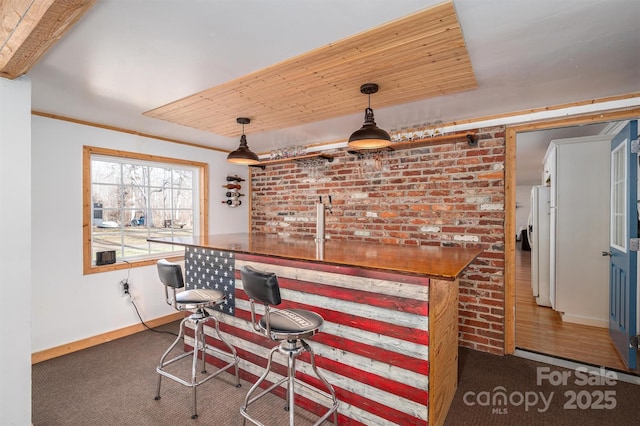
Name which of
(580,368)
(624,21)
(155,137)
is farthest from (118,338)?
A: (624,21)

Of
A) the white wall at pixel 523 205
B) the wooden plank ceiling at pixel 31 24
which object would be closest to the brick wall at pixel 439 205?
the wooden plank ceiling at pixel 31 24

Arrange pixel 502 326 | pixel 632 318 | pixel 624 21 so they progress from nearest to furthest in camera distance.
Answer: pixel 624 21, pixel 632 318, pixel 502 326

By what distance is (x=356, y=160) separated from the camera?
3.84 metres

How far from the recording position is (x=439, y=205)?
3.22m

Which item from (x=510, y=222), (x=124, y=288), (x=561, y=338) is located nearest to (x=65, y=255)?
(x=124, y=288)

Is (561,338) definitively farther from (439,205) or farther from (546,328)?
(439,205)

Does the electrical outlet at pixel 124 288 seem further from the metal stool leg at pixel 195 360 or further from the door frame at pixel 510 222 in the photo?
the door frame at pixel 510 222

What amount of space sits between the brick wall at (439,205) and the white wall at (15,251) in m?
2.95

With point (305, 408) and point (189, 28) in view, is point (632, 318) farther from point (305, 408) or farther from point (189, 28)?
point (189, 28)

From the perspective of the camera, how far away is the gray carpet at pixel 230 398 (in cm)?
206

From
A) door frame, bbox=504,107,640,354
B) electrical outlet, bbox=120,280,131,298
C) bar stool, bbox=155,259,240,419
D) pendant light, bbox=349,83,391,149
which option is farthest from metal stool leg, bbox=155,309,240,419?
door frame, bbox=504,107,640,354

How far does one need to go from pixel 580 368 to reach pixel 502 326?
0.65m

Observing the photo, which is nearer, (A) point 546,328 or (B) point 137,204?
(A) point 546,328

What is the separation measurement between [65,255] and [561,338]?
527 cm
